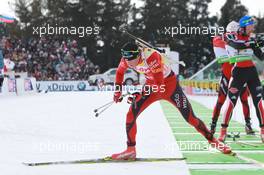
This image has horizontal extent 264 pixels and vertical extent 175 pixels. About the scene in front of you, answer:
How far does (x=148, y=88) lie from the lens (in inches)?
283

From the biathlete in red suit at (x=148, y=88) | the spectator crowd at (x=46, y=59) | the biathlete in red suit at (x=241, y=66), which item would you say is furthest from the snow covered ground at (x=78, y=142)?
the spectator crowd at (x=46, y=59)

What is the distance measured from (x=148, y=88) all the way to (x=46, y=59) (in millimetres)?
33883

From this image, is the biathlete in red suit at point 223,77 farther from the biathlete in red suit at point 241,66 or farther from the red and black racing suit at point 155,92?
the red and black racing suit at point 155,92

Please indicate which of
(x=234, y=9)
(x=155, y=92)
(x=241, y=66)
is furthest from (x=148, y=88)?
(x=234, y=9)

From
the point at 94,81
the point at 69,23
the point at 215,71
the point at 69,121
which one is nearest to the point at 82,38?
the point at 69,23

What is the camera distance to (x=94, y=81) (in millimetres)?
42406

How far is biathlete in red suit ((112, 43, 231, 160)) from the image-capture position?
6.89 metres

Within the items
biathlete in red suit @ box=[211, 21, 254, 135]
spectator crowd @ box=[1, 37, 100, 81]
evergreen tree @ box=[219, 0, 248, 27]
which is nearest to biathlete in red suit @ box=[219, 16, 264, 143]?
biathlete in red suit @ box=[211, 21, 254, 135]

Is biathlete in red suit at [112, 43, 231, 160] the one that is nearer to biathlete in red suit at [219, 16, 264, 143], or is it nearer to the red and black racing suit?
the red and black racing suit

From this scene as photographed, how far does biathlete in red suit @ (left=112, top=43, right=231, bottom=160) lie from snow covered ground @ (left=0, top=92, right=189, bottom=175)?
→ 19.6 inches

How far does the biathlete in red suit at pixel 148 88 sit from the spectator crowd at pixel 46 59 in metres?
31.8

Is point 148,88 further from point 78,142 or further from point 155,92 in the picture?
point 78,142

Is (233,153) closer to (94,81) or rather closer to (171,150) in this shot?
(171,150)

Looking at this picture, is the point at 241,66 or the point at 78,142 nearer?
the point at 241,66
